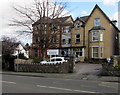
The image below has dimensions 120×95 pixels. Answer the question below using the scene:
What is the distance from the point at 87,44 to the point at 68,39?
17.7ft

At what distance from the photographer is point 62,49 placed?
Result: 48938 mm

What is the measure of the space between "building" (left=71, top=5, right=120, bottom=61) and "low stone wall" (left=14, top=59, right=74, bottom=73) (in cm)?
1833

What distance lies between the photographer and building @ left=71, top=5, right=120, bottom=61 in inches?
1721

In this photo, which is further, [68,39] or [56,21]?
[68,39]

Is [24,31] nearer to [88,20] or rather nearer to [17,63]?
[17,63]

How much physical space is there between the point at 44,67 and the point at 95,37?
20324 millimetres

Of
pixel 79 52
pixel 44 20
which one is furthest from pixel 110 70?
pixel 79 52

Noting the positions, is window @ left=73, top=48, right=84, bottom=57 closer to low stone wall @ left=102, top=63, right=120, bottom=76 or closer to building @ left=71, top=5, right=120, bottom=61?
building @ left=71, top=5, right=120, bottom=61

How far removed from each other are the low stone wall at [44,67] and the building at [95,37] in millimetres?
18330

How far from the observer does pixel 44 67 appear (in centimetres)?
2719

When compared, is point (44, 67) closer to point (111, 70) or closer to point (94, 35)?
point (111, 70)

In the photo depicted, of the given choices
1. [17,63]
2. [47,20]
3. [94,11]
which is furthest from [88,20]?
[17,63]

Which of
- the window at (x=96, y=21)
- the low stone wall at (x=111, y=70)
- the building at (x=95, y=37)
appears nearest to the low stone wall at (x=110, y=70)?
the low stone wall at (x=111, y=70)

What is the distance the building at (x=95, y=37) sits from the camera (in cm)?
4372
